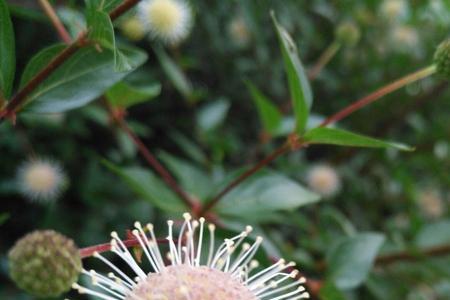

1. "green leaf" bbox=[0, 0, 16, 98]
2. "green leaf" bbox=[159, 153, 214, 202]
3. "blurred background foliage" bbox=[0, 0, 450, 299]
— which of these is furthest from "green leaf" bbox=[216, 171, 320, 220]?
"green leaf" bbox=[0, 0, 16, 98]

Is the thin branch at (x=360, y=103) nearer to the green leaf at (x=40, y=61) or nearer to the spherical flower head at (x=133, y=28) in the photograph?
the green leaf at (x=40, y=61)

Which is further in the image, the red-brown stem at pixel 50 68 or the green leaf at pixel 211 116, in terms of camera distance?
the green leaf at pixel 211 116

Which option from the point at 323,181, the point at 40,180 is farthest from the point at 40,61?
the point at 323,181

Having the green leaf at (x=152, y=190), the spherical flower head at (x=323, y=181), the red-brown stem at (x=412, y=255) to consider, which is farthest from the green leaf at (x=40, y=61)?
the spherical flower head at (x=323, y=181)

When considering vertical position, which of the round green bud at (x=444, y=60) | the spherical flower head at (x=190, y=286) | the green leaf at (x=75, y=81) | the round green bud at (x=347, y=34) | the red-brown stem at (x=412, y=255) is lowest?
the red-brown stem at (x=412, y=255)

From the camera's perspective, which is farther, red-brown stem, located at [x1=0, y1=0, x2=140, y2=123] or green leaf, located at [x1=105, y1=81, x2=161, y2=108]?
green leaf, located at [x1=105, y1=81, x2=161, y2=108]

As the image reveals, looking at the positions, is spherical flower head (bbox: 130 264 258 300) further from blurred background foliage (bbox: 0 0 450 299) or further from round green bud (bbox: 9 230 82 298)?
blurred background foliage (bbox: 0 0 450 299)

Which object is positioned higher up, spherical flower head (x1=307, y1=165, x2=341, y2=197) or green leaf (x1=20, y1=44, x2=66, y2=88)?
green leaf (x1=20, y1=44, x2=66, y2=88)

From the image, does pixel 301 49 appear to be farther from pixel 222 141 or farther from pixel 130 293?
pixel 130 293
